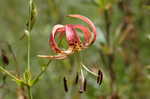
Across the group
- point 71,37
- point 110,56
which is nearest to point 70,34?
point 71,37

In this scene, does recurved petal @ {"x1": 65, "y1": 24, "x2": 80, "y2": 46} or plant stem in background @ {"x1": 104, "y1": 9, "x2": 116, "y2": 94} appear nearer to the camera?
recurved petal @ {"x1": 65, "y1": 24, "x2": 80, "y2": 46}

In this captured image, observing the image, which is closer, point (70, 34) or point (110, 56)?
point (70, 34)

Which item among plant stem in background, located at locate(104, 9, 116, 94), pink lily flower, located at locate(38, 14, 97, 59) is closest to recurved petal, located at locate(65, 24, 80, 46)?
pink lily flower, located at locate(38, 14, 97, 59)

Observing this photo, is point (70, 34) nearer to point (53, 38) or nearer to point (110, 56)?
point (53, 38)

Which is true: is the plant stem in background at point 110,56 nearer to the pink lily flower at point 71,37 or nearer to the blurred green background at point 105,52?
the blurred green background at point 105,52

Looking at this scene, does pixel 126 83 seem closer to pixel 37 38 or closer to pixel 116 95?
pixel 116 95

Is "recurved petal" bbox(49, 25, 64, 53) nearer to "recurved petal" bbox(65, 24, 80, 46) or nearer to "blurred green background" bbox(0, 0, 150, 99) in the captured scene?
"recurved petal" bbox(65, 24, 80, 46)

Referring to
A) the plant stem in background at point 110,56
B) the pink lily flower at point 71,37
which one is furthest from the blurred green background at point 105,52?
the pink lily flower at point 71,37

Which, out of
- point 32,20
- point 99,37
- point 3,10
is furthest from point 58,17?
point 32,20
